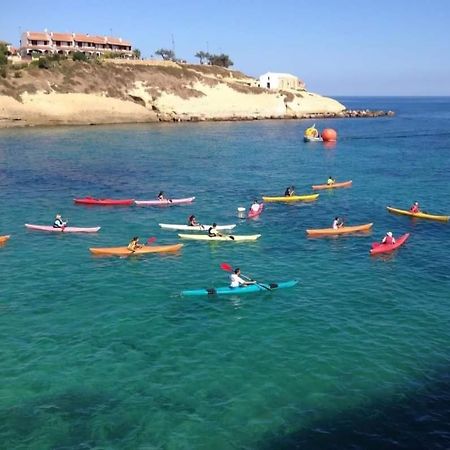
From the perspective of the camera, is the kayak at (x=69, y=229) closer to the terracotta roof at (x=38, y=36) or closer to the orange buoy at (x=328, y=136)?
the orange buoy at (x=328, y=136)

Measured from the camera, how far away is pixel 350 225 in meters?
42.8

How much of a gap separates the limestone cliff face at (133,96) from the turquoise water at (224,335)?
70.3m

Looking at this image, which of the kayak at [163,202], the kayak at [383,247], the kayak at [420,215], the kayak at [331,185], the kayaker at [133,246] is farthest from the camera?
the kayak at [331,185]

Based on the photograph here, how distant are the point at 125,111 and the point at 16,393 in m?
117

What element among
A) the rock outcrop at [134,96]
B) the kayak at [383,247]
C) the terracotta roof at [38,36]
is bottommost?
the kayak at [383,247]

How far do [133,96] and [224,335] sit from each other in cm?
11824

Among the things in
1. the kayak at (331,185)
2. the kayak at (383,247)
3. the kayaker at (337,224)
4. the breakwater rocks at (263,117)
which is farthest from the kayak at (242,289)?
the breakwater rocks at (263,117)

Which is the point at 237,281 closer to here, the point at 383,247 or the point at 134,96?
the point at 383,247

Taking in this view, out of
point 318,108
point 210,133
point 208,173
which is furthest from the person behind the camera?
point 318,108

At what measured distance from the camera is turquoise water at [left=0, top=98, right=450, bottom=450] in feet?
58.4

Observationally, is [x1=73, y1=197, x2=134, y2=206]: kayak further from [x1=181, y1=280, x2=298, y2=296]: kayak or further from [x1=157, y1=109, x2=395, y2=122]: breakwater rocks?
[x1=157, y1=109, x2=395, y2=122]: breakwater rocks

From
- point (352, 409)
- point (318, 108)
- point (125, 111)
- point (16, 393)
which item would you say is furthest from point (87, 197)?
point (318, 108)

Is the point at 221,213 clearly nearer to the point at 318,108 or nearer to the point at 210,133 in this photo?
the point at 210,133

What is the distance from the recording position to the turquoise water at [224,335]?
17812mm
